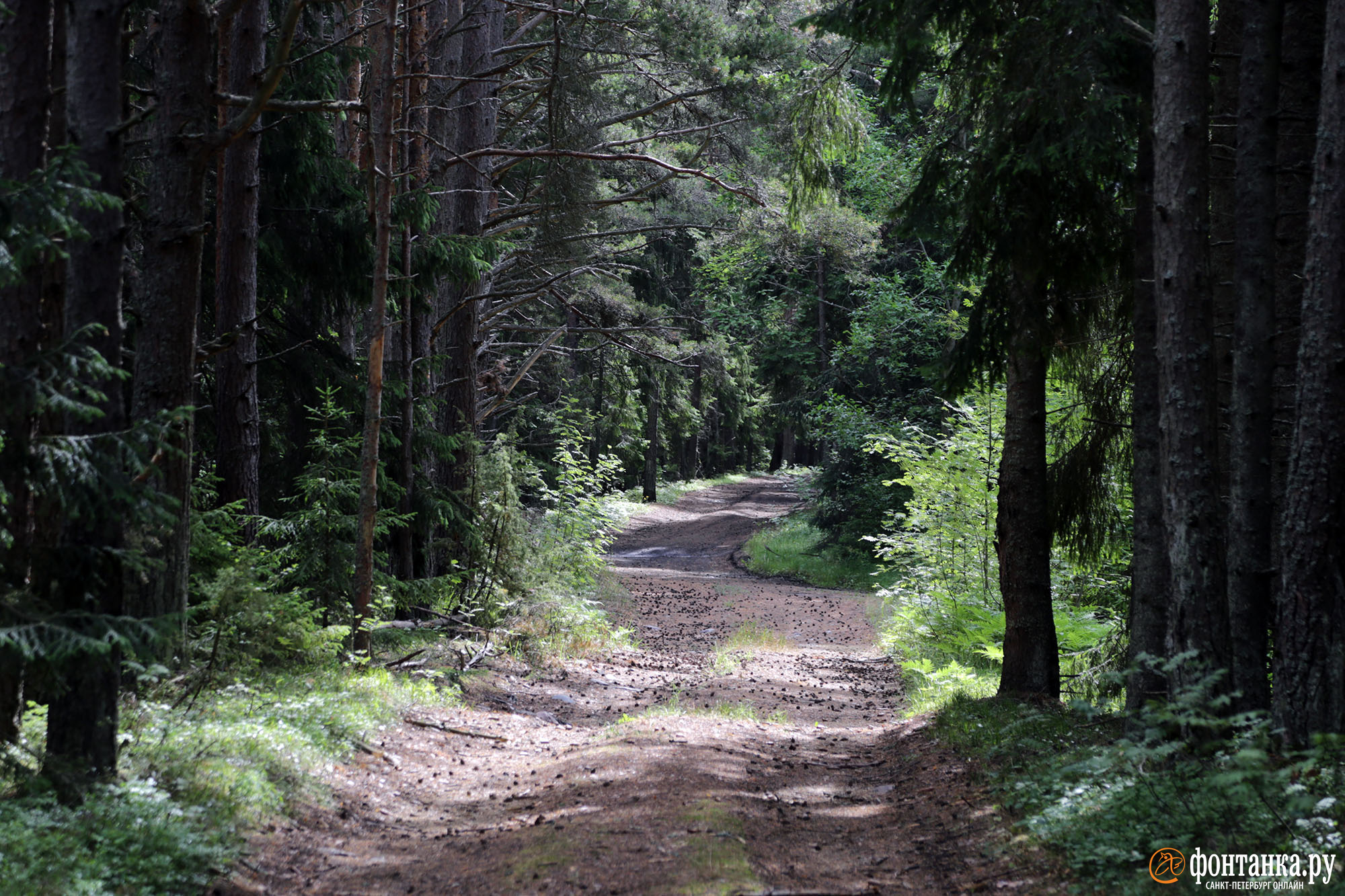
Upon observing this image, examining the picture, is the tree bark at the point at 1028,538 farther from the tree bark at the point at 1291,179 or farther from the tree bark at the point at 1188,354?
the tree bark at the point at 1188,354

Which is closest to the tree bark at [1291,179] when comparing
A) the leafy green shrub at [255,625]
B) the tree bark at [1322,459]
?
the tree bark at [1322,459]

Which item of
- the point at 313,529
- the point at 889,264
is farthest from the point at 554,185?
the point at 889,264

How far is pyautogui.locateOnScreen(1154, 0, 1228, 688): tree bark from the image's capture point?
227 inches

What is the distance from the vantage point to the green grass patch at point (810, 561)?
2516cm

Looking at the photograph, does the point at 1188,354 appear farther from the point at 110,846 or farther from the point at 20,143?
the point at 20,143

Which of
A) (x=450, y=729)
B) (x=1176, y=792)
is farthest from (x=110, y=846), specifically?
(x=1176, y=792)

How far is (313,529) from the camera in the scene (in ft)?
33.0

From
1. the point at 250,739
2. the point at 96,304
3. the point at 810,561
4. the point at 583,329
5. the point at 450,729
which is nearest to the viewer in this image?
the point at 96,304

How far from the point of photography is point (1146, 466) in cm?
706

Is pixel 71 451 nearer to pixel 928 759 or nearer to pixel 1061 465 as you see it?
pixel 928 759

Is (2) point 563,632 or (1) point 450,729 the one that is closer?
(1) point 450,729

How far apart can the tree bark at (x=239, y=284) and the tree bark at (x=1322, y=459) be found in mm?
8531

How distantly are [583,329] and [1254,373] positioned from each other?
11918 millimetres

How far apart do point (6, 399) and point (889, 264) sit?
88.1 feet
